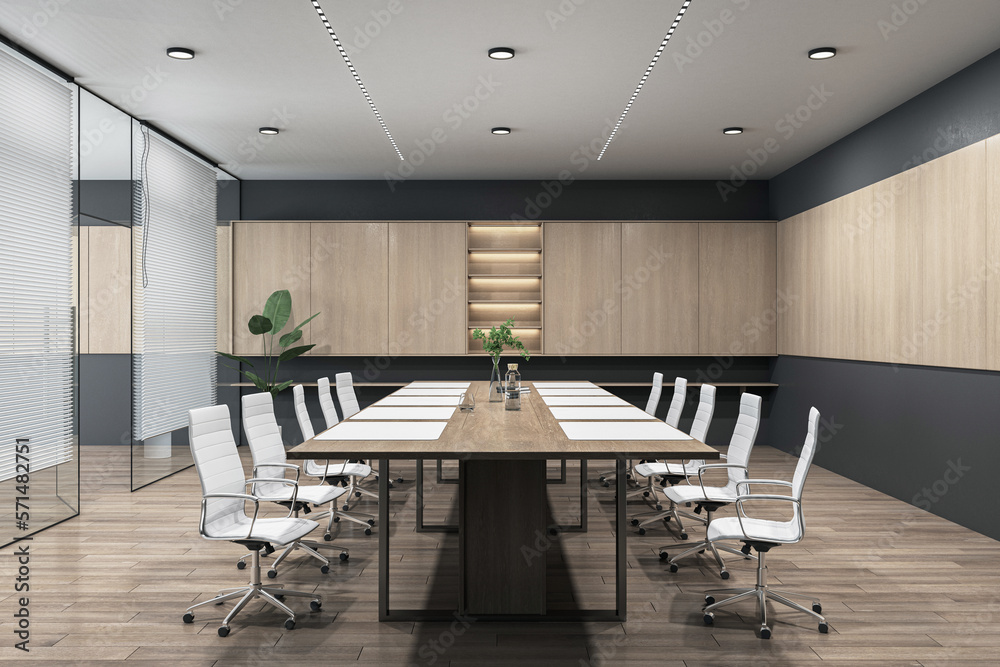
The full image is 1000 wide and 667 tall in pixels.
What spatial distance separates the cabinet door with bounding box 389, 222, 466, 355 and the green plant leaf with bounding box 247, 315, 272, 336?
144cm

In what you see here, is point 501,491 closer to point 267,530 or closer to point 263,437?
point 267,530

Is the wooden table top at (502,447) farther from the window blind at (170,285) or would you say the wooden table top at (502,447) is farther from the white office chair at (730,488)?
the window blind at (170,285)

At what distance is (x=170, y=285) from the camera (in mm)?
6934

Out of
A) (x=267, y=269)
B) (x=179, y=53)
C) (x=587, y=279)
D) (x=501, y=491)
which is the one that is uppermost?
(x=179, y=53)

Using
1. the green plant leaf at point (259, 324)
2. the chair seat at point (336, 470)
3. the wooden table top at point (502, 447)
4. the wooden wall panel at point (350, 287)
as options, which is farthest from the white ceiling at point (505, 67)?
the chair seat at point (336, 470)

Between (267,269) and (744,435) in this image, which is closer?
(744,435)

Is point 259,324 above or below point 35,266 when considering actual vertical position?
below

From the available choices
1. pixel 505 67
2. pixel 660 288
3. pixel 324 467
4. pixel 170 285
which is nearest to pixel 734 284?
→ pixel 660 288

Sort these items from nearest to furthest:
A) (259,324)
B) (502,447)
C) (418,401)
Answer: (502,447)
(418,401)
(259,324)

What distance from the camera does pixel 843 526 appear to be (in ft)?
16.7

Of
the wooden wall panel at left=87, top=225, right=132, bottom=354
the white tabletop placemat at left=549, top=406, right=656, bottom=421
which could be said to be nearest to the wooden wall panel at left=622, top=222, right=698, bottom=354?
the white tabletop placemat at left=549, top=406, right=656, bottom=421

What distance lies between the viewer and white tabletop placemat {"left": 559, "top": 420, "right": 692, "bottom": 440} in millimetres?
3389

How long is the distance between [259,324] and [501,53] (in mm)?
4685

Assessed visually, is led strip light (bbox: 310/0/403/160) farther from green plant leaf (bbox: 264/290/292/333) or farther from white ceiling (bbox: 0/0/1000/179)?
green plant leaf (bbox: 264/290/292/333)
